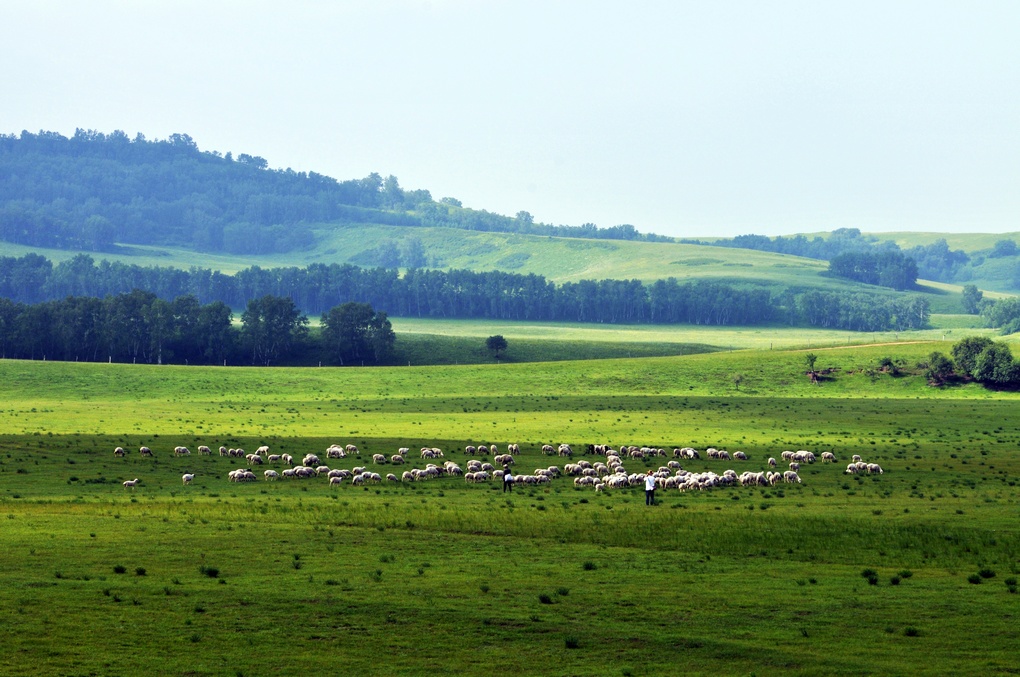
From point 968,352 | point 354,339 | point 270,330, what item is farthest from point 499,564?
point 270,330

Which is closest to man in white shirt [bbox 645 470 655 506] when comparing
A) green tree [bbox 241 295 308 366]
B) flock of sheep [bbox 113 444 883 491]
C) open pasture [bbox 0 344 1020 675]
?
open pasture [bbox 0 344 1020 675]

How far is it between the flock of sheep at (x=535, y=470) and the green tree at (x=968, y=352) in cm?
6361

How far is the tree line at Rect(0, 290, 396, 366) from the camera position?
169 metres

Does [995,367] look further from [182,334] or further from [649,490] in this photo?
[182,334]

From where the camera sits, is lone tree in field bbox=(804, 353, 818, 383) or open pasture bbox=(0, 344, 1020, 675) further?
lone tree in field bbox=(804, 353, 818, 383)

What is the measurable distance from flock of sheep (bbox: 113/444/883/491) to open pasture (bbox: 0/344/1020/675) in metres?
0.99

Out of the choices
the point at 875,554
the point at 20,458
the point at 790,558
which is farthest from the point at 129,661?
the point at 20,458

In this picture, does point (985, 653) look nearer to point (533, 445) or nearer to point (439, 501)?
point (439, 501)

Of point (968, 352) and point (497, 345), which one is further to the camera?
point (497, 345)

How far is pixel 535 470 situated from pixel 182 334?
4751 inches

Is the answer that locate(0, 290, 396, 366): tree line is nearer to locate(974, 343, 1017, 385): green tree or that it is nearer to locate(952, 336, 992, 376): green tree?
locate(952, 336, 992, 376): green tree

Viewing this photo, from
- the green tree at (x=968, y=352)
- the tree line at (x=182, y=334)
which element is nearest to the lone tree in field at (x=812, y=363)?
the green tree at (x=968, y=352)

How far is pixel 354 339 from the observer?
174 meters

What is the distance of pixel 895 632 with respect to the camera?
2802cm
